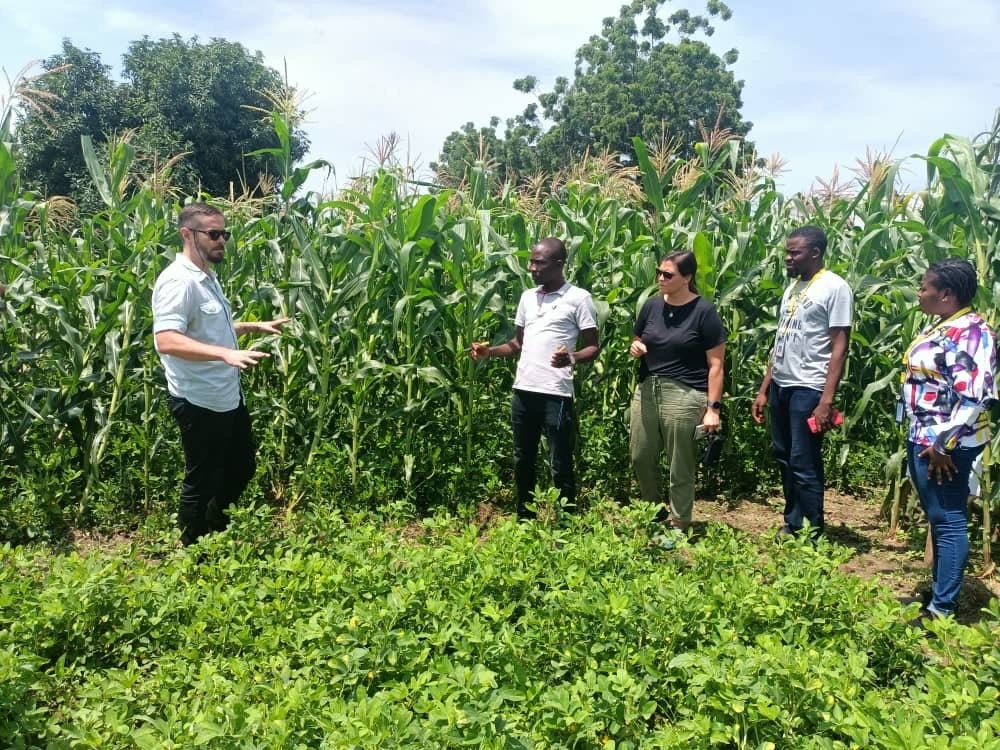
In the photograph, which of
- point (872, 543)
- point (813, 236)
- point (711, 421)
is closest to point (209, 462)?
point (711, 421)

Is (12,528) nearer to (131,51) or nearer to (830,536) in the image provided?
(830,536)

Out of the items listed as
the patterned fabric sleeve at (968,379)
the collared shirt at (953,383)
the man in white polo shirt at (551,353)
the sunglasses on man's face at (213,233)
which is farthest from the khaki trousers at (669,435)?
the sunglasses on man's face at (213,233)

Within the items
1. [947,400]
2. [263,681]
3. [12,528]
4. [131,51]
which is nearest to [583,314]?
[947,400]

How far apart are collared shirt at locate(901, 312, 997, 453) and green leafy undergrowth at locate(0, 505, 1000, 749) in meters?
0.80

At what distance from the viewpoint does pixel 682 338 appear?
13.9 ft

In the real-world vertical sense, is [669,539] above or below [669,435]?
below

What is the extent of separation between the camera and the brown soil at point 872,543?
13.2 feet

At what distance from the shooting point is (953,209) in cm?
439

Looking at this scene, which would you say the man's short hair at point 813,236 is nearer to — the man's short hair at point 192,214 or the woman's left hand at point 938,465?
the woman's left hand at point 938,465

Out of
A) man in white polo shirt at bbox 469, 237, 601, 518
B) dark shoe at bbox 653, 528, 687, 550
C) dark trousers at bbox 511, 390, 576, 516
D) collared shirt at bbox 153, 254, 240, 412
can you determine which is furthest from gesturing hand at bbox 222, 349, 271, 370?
dark shoe at bbox 653, 528, 687, 550

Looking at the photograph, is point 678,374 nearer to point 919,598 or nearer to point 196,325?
point 919,598

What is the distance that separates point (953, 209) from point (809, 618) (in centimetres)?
287

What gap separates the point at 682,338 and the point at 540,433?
1002mm

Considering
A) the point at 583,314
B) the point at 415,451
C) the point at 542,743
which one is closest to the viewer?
the point at 542,743
